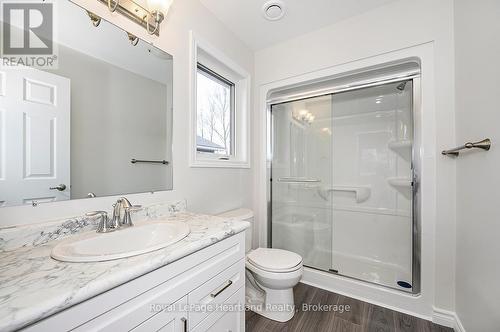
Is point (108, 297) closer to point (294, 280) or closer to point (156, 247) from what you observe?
point (156, 247)

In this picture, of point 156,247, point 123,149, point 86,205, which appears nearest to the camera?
point 156,247

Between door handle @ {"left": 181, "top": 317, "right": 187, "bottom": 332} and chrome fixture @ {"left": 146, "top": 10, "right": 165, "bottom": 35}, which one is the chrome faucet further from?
chrome fixture @ {"left": 146, "top": 10, "right": 165, "bottom": 35}

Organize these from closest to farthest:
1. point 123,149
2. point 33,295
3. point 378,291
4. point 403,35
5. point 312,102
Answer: point 33,295 → point 123,149 → point 403,35 → point 378,291 → point 312,102

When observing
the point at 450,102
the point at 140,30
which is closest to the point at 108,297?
the point at 140,30

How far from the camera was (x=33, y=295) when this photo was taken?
1.51 ft

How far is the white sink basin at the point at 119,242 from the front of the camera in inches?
25.4

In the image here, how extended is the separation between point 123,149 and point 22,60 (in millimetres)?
489

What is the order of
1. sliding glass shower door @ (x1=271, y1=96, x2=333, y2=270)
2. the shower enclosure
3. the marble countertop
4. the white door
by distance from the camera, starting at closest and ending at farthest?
the marble countertop < the white door < the shower enclosure < sliding glass shower door @ (x1=271, y1=96, x2=333, y2=270)

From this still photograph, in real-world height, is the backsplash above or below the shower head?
below

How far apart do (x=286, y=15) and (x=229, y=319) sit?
2134mm

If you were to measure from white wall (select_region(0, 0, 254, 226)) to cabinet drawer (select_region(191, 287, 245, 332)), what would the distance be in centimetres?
67

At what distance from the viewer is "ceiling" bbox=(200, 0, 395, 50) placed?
60.9 inches

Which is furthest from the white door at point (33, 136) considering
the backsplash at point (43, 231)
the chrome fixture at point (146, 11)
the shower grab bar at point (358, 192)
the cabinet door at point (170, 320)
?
the shower grab bar at point (358, 192)

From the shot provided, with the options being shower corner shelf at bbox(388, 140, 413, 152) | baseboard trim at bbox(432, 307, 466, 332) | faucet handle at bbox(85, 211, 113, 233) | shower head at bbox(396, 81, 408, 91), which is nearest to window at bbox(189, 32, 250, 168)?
faucet handle at bbox(85, 211, 113, 233)
